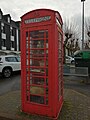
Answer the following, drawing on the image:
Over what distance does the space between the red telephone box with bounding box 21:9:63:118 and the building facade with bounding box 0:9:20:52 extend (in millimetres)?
26012

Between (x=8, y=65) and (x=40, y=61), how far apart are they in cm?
761

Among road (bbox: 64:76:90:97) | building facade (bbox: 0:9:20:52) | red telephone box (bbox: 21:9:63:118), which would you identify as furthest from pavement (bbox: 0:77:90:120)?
building facade (bbox: 0:9:20:52)

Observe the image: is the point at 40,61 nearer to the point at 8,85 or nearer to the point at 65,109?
the point at 65,109

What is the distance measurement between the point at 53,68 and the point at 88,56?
22.4ft

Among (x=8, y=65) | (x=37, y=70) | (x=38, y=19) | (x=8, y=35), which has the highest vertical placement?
(x=8, y=35)

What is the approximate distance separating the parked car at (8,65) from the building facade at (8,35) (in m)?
18.3

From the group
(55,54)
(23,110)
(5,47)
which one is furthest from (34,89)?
(5,47)

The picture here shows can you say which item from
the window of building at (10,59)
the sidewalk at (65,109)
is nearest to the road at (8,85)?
the window of building at (10,59)

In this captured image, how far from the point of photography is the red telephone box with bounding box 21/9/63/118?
3.58 meters

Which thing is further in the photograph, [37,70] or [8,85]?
[8,85]

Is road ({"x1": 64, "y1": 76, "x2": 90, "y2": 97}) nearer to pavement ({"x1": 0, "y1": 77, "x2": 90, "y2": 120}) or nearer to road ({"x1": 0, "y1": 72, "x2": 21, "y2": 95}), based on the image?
pavement ({"x1": 0, "y1": 77, "x2": 90, "y2": 120})

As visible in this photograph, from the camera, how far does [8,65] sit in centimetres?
1097

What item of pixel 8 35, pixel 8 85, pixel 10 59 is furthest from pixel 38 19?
pixel 8 35

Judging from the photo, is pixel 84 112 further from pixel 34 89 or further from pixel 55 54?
pixel 55 54
